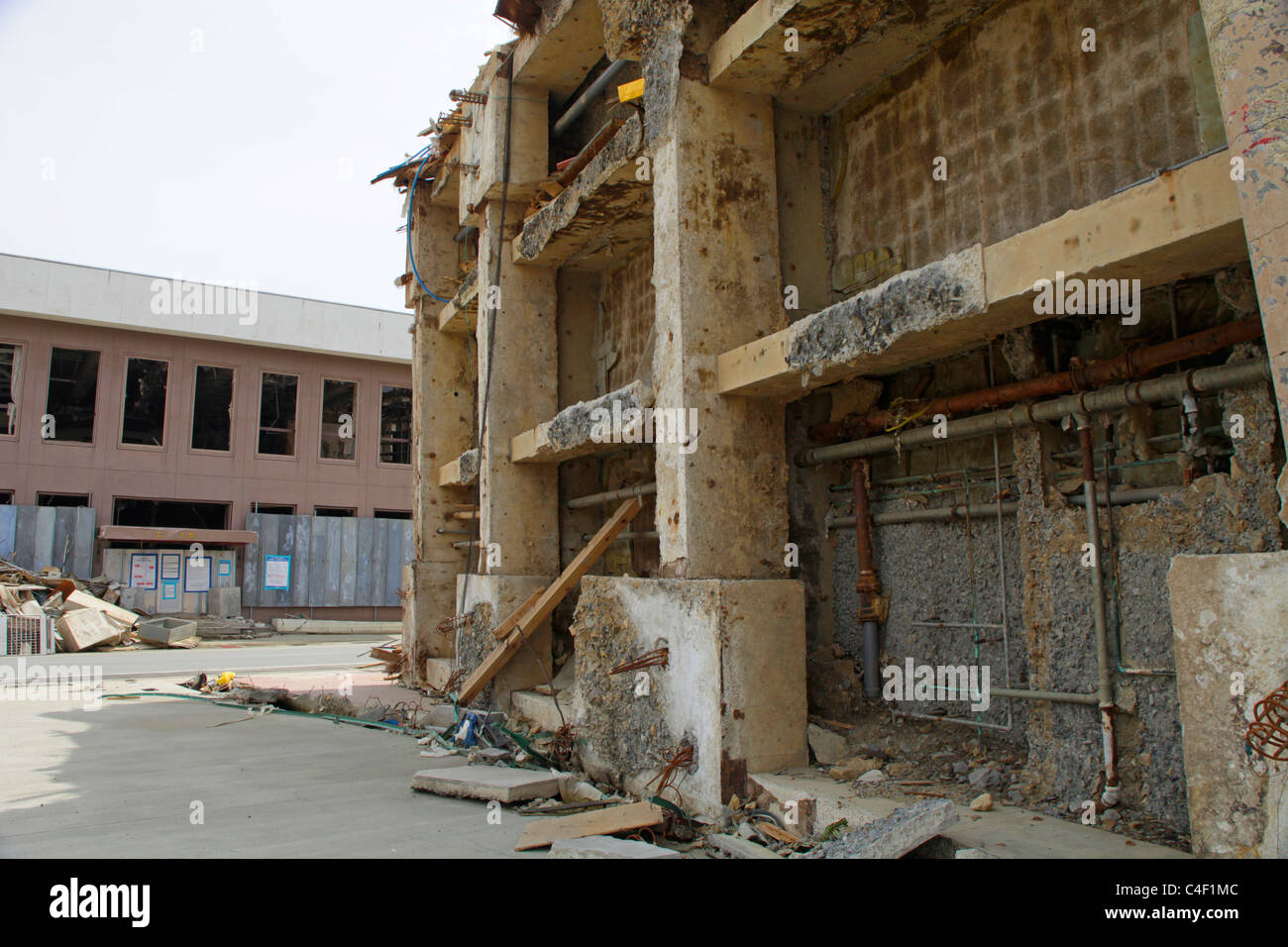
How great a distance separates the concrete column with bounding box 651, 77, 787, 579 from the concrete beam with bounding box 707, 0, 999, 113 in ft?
0.73

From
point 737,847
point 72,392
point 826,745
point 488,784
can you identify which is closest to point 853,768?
point 826,745

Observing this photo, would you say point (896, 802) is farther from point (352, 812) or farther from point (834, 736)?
point (352, 812)

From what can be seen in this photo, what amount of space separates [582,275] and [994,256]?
234 inches

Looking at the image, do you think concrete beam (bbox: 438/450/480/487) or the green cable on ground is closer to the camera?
the green cable on ground

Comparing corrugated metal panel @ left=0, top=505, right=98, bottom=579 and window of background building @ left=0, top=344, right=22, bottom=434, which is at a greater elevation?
window of background building @ left=0, top=344, right=22, bottom=434

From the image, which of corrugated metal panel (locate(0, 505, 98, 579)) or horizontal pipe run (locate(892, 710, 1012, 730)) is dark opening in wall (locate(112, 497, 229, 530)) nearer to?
corrugated metal panel (locate(0, 505, 98, 579))

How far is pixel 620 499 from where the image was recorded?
329 inches

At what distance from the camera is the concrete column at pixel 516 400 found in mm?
8844

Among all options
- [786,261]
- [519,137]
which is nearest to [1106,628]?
[786,261]

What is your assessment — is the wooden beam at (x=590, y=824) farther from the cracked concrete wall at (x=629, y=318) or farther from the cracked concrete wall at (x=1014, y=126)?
the cracked concrete wall at (x=629, y=318)

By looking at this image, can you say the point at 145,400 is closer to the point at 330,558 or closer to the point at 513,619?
the point at 330,558

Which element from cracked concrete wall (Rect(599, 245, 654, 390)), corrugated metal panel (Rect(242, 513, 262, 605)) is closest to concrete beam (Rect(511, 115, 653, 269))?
cracked concrete wall (Rect(599, 245, 654, 390))

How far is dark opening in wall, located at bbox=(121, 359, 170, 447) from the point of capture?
886 inches

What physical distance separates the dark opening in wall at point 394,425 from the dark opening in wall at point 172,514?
4437 millimetres
